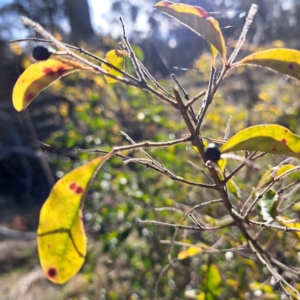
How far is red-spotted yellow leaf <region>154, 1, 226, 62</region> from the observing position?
1.75 feet

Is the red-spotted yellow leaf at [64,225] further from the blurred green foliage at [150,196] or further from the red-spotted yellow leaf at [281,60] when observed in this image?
the blurred green foliage at [150,196]

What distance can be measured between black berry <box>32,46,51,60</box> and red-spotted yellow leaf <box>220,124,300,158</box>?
10.1 inches

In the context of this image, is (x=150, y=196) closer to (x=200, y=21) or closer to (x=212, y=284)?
(x=212, y=284)

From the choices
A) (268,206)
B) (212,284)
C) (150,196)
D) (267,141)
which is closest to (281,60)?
(267,141)

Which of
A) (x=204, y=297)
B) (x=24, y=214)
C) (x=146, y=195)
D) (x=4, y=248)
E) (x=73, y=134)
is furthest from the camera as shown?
(x=24, y=214)

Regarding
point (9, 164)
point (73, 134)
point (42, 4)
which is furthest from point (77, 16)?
point (73, 134)

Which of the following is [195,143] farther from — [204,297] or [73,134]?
[73,134]

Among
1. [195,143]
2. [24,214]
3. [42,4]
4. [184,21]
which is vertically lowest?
[24,214]

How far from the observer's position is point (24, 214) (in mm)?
5918

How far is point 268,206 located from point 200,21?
306 millimetres

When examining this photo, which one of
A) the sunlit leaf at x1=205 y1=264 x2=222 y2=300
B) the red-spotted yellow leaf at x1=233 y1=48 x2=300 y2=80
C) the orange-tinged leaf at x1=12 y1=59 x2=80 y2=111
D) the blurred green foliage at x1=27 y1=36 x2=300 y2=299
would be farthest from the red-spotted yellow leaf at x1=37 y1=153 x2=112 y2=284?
the blurred green foliage at x1=27 y1=36 x2=300 y2=299

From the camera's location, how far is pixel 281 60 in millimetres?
513

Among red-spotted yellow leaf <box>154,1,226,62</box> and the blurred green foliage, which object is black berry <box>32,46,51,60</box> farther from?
the blurred green foliage

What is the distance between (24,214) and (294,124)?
4699 millimetres
